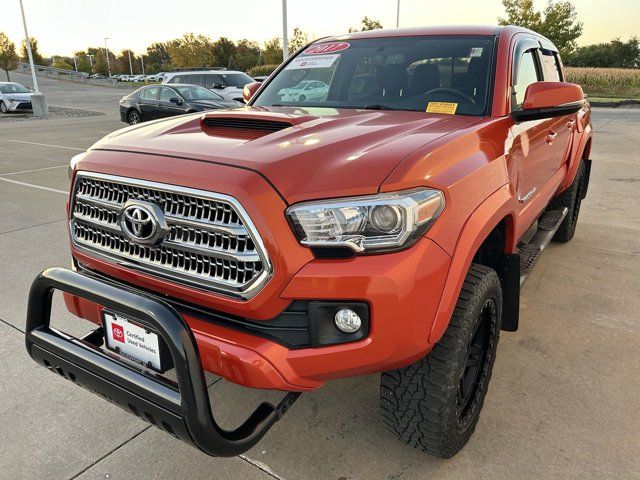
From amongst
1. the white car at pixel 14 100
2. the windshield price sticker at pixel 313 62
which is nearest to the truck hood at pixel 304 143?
the windshield price sticker at pixel 313 62

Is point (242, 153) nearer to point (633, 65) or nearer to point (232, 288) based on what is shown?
point (232, 288)

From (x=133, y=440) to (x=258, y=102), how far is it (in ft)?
7.10

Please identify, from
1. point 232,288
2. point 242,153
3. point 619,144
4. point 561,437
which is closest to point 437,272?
point 232,288

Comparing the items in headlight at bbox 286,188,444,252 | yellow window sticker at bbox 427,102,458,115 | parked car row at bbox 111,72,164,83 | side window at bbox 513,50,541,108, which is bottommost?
parked car row at bbox 111,72,164,83

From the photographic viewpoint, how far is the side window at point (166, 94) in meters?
14.9

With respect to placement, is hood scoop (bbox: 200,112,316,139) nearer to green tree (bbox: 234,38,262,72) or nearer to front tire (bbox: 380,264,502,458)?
front tire (bbox: 380,264,502,458)

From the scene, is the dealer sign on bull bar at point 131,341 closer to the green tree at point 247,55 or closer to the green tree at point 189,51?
the green tree at point 189,51

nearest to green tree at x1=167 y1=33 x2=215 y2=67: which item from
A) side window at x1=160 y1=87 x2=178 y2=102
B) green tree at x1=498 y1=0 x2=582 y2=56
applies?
green tree at x1=498 y1=0 x2=582 y2=56

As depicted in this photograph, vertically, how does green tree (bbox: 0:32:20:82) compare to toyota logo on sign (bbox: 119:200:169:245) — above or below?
above

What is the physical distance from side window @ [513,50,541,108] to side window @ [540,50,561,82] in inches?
11.2

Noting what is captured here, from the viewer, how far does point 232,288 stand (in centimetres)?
178

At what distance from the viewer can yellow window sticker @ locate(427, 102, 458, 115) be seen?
9.04 ft

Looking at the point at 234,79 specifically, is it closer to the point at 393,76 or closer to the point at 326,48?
the point at 326,48

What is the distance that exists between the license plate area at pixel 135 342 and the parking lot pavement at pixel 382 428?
578mm
